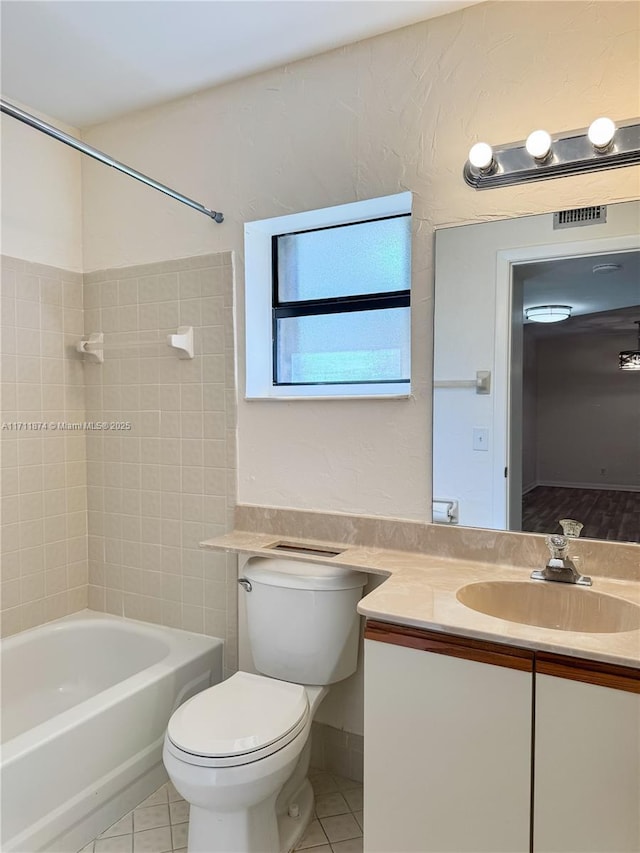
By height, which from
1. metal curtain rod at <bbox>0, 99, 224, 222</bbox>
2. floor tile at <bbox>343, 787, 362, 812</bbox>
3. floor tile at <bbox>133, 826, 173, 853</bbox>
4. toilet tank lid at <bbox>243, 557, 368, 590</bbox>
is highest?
metal curtain rod at <bbox>0, 99, 224, 222</bbox>

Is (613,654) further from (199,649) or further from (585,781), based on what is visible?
(199,649)

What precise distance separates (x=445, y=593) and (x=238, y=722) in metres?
0.68

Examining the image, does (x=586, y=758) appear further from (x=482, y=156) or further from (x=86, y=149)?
(x=86, y=149)

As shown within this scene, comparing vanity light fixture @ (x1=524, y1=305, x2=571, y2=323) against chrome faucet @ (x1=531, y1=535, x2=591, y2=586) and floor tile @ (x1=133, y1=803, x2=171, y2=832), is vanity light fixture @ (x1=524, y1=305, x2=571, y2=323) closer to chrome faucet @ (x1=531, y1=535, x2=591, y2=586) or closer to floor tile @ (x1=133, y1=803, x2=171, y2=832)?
chrome faucet @ (x1=531, y1=535, x2=591, y2=586)

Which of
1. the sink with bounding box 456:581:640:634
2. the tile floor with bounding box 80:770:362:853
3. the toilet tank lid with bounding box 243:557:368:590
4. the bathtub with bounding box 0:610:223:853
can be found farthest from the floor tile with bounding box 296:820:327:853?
the sink with bounding box 456:581:640:634

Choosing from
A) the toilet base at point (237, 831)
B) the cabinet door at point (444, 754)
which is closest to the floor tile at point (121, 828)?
the toilet base at point (237, 831)

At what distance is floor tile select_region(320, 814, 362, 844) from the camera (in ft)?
5.87

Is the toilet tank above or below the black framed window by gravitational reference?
below

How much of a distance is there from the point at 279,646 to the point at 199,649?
503 millimetres

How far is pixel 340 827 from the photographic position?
183cm

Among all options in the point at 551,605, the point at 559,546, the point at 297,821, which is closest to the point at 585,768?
the point at 551,605

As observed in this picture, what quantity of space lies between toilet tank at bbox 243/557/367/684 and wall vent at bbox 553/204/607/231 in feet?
4.06

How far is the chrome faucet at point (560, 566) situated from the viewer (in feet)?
5.11

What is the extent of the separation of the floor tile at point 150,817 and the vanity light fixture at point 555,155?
223 cm
